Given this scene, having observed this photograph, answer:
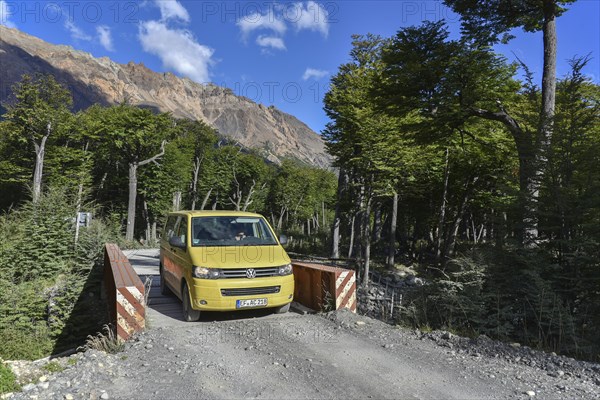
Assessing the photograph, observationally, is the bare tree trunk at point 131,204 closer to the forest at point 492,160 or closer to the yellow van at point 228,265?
the forest at point 492,160

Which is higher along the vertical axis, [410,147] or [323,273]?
[410,147]

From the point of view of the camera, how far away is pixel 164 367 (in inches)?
197

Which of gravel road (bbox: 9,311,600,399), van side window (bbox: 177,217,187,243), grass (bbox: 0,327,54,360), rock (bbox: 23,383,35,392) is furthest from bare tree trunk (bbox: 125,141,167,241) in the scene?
rock (bbox: 23,383,35,392)

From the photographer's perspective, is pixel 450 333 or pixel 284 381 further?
pixel 450 333

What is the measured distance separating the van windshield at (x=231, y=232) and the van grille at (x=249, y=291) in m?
0.99

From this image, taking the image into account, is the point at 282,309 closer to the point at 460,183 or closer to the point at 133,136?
the point at 460,183

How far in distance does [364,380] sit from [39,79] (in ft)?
107

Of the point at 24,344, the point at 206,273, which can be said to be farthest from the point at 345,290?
the point at 24,344

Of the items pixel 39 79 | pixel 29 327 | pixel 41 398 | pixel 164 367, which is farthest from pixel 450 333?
pixel 39 79

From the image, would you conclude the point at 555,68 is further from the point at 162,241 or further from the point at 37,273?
the point at 37,273

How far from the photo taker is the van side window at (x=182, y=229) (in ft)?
26.4

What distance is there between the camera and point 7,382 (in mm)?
4480

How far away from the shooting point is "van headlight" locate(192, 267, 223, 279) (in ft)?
23.0

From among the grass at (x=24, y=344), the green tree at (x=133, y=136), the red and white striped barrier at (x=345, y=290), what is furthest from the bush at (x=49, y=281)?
the green tree at (x=133, y=136)
